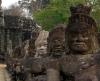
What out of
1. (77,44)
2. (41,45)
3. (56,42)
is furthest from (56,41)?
(41,45)

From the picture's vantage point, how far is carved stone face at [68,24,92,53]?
6.41 m

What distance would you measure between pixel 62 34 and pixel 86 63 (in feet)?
6.45

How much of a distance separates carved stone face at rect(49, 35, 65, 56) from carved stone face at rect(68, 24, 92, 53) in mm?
1359

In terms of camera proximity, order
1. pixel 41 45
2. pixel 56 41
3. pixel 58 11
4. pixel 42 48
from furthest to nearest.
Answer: pixel 58 11
pixel 41 45
pixel 42 48
pixel 56 41

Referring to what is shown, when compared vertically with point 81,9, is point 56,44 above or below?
below

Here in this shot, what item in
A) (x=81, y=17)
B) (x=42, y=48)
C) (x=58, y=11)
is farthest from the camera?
(x=58, y=11)

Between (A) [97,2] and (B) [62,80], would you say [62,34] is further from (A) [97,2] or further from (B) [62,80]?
(A) [97,2]

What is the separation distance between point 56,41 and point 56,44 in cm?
11

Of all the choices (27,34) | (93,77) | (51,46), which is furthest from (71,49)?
(27,34)

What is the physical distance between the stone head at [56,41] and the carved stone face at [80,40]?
4.15ft

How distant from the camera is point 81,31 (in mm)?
6375

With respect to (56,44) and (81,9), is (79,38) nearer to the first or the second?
(81,9)

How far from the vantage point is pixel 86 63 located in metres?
5.96

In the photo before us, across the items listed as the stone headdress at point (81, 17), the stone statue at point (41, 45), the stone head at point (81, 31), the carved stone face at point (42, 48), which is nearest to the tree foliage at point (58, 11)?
the stone statue at point (41, 45)
